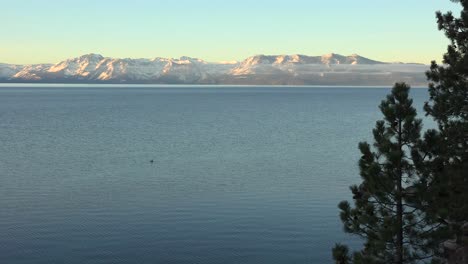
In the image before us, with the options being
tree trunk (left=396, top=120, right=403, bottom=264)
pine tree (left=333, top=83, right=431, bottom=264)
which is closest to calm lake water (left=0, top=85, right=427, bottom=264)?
pine tree (left=333, top=83, right=431, bottom=264)

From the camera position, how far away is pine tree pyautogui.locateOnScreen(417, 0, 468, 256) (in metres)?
25.0

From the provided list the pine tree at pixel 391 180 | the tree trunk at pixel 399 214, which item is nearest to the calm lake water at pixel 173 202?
the pine tree at pixel 391 180

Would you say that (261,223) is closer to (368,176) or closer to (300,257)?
(300,257)

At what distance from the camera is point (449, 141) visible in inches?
1093

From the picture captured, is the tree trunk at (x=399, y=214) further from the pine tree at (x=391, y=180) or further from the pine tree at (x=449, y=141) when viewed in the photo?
the pine tree at (x=449, y=141)

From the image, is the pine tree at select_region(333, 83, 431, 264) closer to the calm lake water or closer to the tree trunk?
the tree trunk

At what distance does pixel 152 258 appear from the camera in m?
41.5

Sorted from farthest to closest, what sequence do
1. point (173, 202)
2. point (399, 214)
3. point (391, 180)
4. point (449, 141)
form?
point (173, 202)
point (449, 141)
point (399, 214)
point (391, 180)

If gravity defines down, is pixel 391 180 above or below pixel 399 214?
above

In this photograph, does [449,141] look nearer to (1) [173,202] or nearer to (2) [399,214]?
(2) [399,214]

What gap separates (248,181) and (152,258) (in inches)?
1111

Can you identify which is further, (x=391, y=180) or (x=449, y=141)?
(x=449, y=141)

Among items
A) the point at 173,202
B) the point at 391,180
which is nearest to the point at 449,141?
the point at 391,180

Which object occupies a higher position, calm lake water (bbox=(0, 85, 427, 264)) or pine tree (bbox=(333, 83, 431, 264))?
pine tree (bbox=(333, 83, 431, 264))
